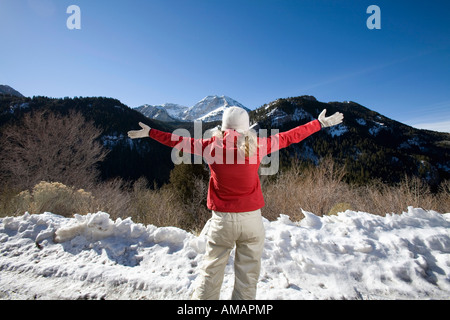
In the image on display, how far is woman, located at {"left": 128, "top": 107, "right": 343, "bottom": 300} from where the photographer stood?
5.26 ft

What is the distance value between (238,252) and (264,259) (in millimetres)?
995

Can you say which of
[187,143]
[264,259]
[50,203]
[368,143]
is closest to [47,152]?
[50,203]

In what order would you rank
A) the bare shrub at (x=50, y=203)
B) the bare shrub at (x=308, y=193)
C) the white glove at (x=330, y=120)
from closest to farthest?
the white glove at (x=330, y=120)
the bare shrub at (x=50, y=203)
the bare shrub at (x=308, y=193)

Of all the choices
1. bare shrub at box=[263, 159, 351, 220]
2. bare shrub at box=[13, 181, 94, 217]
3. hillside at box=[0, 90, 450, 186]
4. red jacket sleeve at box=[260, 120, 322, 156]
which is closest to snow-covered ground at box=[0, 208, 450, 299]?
red jacket sleeve at box=[260, 120, 322, 156]

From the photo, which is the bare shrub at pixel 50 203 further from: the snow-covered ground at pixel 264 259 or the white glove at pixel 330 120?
the white glove at pixel 330 120

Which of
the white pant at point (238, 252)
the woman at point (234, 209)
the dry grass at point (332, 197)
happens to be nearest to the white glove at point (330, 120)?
the woman at point (234, 209)

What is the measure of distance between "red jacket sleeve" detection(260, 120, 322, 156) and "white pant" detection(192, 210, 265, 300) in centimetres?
59

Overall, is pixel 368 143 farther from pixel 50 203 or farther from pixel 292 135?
pixel 50 203

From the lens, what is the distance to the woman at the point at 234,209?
160 cm

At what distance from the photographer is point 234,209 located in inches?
63.4

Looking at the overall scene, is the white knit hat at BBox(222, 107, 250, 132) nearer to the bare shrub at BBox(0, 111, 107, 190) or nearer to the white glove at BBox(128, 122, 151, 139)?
the white glove at BBox(128, 122, 151, 139)

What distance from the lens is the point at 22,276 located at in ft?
7.69

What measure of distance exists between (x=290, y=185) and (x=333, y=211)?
290 centimetres
